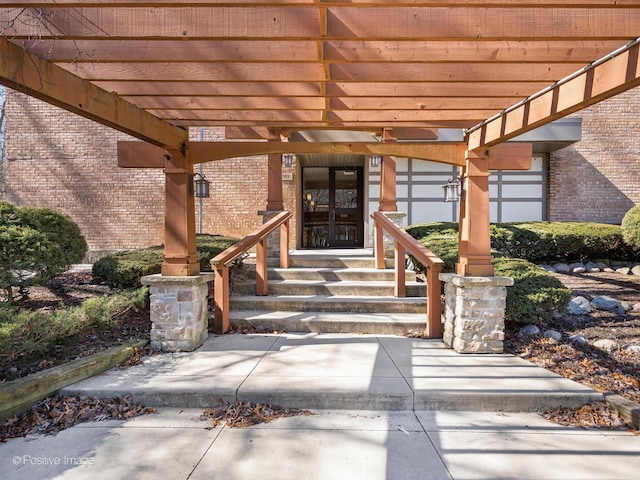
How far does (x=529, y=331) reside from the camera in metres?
4.59

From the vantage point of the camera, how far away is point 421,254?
479cm

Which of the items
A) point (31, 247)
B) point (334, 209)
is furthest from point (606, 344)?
point (334, 209)

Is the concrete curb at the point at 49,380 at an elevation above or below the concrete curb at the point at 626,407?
above

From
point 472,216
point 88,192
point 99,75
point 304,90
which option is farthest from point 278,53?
point 88,192

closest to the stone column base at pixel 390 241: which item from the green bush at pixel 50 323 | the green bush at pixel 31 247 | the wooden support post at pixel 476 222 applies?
the wooden support post at pixel 476 222

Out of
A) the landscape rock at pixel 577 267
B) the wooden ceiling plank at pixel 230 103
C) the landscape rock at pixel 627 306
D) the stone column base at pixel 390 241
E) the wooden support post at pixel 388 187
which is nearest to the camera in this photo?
the wooden ceiling plank at pixel 230 103

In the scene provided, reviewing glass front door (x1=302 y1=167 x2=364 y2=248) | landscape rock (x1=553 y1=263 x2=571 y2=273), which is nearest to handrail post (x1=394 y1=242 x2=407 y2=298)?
landscape rock (x1=553 y1=263 x2=571 y2=273)

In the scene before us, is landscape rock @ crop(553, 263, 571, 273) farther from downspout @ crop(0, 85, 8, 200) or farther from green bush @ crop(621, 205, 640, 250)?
downspout @ crop(0, 85, 8, 200)

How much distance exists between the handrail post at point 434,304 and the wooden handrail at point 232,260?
2.28 meters

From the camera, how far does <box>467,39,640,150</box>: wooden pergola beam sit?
2.43 meters

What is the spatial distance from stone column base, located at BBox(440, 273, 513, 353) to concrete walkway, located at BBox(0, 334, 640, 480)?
Answer: 21 centimetres

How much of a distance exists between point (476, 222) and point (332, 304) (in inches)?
81.0

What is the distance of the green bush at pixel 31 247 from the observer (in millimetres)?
4523

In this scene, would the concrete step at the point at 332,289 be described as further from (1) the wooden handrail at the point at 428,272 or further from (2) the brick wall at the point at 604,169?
(2) the brick wall at the point at 604,169
